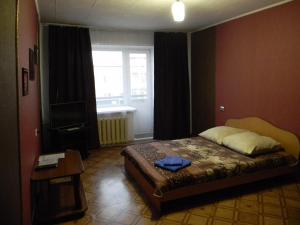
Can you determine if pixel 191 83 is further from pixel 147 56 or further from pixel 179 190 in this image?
pixel 179 190

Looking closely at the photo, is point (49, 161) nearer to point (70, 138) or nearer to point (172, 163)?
point (172, 163)

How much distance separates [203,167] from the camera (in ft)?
9.25

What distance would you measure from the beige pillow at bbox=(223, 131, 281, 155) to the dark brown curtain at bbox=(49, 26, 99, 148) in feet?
8.57

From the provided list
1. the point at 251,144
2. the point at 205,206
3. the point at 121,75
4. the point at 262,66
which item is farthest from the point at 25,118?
the point at 121,75

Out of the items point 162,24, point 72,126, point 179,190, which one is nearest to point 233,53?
point 162,24

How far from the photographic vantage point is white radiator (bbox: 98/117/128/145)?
4.94 m

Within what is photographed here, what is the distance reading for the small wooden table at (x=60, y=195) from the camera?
2.44 metres

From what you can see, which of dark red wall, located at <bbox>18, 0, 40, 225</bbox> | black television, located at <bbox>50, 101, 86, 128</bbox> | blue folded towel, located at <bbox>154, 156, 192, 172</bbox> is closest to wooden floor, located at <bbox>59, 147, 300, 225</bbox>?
blue folded towel, located at <bbox>154, 156, 192, 172</bbox>

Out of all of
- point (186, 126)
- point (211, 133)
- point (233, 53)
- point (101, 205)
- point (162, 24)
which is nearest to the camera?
point (101, 205)

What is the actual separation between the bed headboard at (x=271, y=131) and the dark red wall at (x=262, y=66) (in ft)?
0.26

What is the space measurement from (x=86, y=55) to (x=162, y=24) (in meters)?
1.49

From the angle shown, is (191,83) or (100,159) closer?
(100,159)

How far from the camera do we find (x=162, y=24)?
458 centimetres

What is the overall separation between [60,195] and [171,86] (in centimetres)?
323
